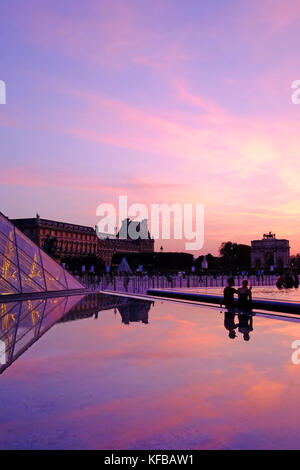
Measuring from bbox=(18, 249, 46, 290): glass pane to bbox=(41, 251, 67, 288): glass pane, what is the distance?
932mm

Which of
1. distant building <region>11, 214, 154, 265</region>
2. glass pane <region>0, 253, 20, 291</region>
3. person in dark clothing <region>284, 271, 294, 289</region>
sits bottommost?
person in dark clothing <region>284, 271, 294, 289</region>

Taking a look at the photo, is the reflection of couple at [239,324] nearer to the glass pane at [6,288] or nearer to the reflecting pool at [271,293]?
the reflecting pool at [271,293]

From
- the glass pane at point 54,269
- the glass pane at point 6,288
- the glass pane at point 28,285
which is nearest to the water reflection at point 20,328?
the glass pane at point 6,288

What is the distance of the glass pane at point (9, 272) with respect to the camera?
2200 cm

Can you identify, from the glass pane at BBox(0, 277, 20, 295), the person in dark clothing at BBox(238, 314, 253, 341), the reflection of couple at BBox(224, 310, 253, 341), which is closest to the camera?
the person in dark clothing at BBox(238, 314, 253, 341)

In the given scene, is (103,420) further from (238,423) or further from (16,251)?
(16,251)

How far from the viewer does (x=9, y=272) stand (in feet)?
73.6

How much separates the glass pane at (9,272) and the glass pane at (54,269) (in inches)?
125

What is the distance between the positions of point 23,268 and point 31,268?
781 millimetres

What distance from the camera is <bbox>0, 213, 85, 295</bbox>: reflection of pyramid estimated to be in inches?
876

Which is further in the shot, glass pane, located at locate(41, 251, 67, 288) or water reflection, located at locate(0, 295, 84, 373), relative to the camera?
glass pane, located at locate(41, 251, 67, 288)

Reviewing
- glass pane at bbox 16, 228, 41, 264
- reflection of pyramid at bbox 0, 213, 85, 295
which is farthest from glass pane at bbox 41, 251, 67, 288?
glass pane at bbox 16, 228, 41, 264

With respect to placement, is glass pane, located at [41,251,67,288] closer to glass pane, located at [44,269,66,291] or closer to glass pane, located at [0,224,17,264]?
glass pane, located at [44,269,66,291]

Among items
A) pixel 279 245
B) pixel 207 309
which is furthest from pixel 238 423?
pixel 279 245
